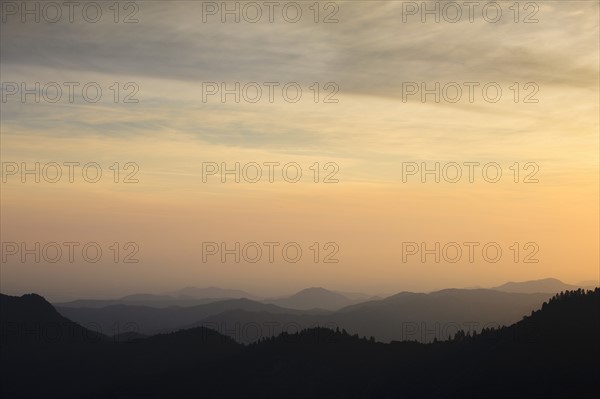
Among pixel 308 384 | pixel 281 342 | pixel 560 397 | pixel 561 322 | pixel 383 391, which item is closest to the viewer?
pixel 560 397

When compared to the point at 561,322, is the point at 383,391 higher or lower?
lower

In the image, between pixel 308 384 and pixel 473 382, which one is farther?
pixel 308 384

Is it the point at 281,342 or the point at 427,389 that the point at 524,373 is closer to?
the point at 427,389

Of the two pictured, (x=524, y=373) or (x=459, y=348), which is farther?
(x=459, y=348)

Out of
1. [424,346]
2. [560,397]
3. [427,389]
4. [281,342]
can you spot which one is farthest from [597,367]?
[281,342]

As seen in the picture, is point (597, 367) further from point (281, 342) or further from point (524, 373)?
point (281, 342)

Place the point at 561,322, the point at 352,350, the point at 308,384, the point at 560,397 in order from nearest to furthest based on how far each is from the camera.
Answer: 1. the point at 560,397
2. the point at 561,322
3. the point at 308,384
4. the point at 352,350

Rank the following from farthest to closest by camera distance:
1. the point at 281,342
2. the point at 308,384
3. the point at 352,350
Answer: the point at 281,342, the point at 352,350, the point at 308,384

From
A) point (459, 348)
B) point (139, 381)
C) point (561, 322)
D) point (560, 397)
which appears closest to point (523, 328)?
point (561, 322)

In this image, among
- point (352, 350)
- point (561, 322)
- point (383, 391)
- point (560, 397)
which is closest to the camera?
point (560, 397)
